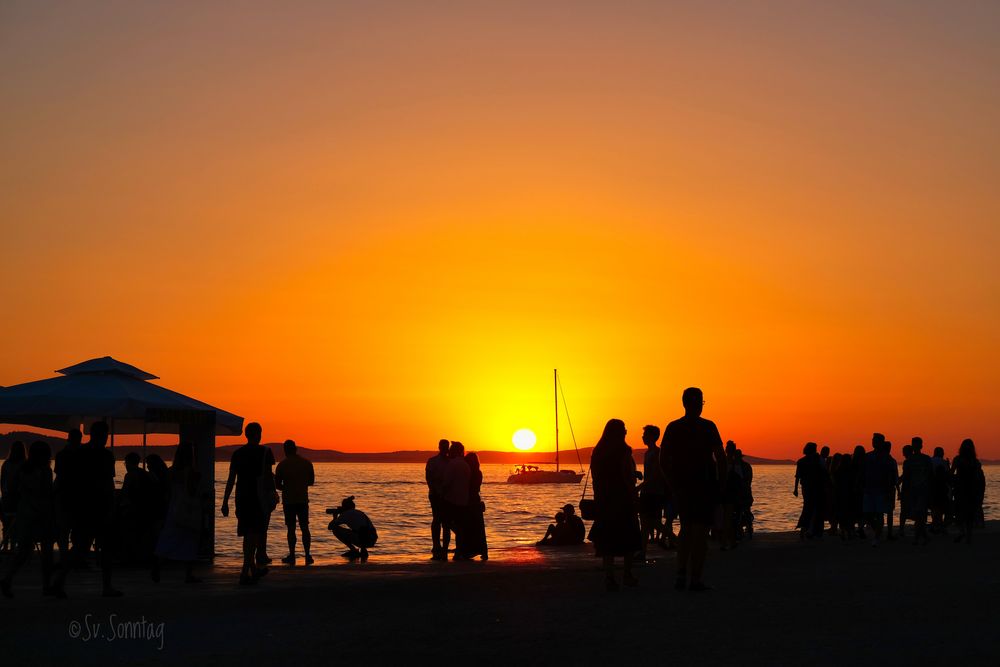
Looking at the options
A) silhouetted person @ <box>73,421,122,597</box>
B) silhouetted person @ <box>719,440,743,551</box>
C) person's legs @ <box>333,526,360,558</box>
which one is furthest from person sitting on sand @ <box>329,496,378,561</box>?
silhouetted person @ <box>73,421,122,597</box>

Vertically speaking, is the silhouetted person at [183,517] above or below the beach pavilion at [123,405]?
below

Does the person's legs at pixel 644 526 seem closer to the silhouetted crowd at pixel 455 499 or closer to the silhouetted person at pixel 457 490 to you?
the silhouetted crowd at pixel 455 499

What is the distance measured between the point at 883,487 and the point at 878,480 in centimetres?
15

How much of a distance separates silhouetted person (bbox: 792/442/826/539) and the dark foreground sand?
23.4ft

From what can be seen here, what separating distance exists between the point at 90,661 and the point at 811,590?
23.6ft

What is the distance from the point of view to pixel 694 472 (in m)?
11.6

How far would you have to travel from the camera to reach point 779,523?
42844mm

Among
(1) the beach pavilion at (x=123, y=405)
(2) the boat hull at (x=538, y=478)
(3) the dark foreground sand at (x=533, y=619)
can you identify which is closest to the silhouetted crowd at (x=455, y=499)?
(3) the dark foreground sand at (x=533, y=619)

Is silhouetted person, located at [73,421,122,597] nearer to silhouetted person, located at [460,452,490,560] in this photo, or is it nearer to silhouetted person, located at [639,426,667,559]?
silhouetted person, located at [460,452,490,560]

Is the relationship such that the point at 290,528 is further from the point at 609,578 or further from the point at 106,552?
the point at 609,578

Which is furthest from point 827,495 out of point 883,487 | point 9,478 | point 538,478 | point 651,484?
point 538,478

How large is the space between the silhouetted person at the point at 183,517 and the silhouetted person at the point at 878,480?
39.6 ft

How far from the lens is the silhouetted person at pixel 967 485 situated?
20250 millimetres

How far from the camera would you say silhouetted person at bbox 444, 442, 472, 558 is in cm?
1809
